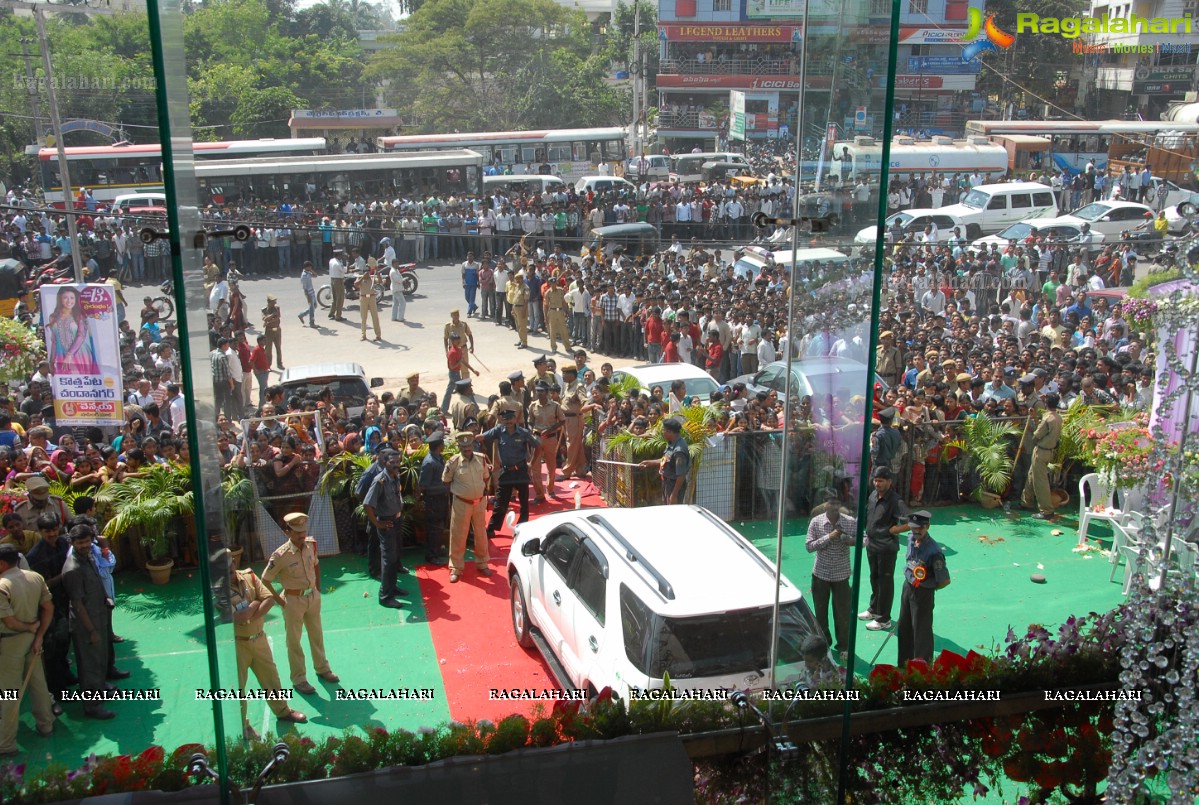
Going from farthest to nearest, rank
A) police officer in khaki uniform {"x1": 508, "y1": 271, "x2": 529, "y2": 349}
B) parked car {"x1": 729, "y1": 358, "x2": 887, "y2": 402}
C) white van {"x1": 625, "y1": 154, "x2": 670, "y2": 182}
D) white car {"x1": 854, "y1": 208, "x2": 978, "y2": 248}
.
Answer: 1. white van {"x1": 625, "y1": 154, "x2": 670, "y2": 182}
2. white car {"x1": 854, "y1": 208, "x2": 978, "y2": 248}
3. police officer in khaki uniform {"x1": 508, "y1": 271, "x2": 529, "y2": 349}
4. parked car {"x1": 729, "y1": 358, "x2": 887, "y2": 402}

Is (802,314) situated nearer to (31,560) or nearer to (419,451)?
(31,560)

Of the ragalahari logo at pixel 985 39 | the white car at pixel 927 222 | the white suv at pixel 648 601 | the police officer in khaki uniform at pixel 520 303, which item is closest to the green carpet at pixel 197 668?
the white suv at pixel 648 601

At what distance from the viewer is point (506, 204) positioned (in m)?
27.4


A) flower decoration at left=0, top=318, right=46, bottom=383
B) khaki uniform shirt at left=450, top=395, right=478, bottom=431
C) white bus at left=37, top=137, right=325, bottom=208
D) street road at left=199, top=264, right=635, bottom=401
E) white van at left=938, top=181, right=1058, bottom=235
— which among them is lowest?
street road at left=199, top=264, right=635, bottom=401

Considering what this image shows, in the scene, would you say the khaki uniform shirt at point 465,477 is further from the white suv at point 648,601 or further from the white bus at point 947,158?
the white bus at point 947,158

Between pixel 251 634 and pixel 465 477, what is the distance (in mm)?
4095

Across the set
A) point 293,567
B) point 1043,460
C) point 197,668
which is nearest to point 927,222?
point 1043,460

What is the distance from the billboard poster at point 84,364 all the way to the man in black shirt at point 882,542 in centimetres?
652

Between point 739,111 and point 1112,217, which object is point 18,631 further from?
point 739,111

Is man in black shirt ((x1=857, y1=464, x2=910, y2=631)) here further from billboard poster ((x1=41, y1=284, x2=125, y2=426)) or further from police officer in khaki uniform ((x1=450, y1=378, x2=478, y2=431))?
billboard poster ((x1=41, y1=284, x2=125, y2=426))

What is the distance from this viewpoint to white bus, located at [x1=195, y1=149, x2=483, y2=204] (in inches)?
1030

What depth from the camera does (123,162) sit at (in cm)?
1147

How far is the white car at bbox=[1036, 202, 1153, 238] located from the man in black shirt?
19.4 m

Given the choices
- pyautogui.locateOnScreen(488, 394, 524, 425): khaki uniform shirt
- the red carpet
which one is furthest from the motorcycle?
the red carpet
